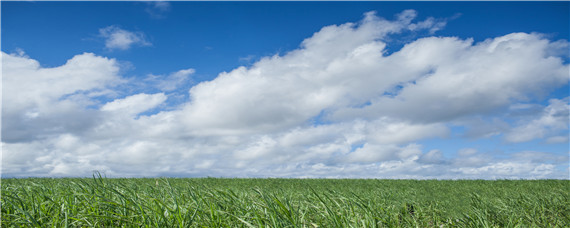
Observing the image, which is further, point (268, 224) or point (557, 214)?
point (557, 214)

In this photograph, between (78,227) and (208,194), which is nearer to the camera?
(78,227)

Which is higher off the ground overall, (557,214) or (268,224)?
(268,224)

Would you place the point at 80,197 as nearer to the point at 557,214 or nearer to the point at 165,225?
the point at 165,225

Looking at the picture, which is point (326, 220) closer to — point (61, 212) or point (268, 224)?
point (268, 224)

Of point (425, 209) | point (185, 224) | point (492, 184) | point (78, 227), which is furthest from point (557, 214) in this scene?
point (492, 184)

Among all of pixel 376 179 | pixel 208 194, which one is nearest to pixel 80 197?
pixel 208 194

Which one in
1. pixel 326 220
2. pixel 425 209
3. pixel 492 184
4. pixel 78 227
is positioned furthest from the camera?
pixel 492 184

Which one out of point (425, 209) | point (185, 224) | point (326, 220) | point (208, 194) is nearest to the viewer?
point (185, 224)

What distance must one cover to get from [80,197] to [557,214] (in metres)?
9.45

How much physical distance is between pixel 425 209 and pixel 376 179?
18.2 metres

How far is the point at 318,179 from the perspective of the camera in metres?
24.9

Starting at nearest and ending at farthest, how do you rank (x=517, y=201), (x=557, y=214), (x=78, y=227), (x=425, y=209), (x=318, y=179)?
(x=78, y=227) → (x=425, y=209) → (x=557, y=214) → (x=517, y=201) → (x=318, y=179)

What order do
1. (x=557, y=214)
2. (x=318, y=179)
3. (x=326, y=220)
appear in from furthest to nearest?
1. (x=318, y=179)
2. (x=557, y=214)
3. (x=326, y=220)

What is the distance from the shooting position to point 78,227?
4711 mm
